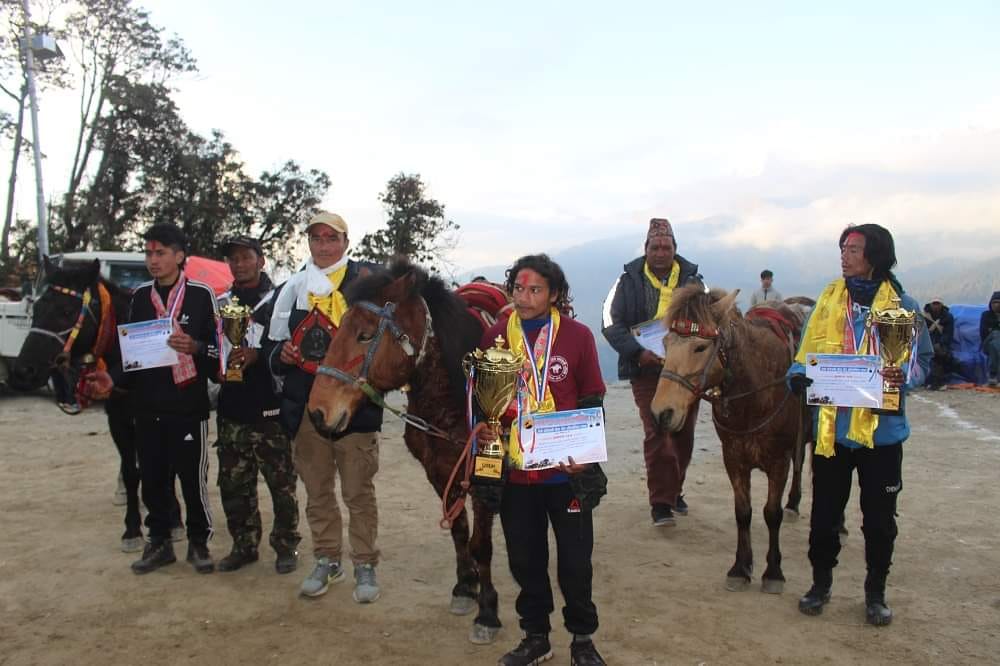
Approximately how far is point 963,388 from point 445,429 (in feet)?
48.5

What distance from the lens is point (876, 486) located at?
3920mm

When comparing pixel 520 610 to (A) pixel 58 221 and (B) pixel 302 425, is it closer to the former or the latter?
(B) pixel 302 425

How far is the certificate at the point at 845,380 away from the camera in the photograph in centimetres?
377

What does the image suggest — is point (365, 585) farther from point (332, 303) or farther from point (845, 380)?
point (845, 380)

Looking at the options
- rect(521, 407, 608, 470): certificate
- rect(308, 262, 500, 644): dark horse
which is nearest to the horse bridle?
rect(308, 262, 500, 644): dark horse

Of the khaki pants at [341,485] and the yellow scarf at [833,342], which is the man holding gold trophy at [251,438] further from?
the yellow scarf at [833,342]

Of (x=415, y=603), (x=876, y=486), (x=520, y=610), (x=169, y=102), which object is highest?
(x=169, y=102)

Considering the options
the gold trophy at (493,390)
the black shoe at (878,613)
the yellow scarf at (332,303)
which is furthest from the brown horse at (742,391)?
the yellow scarf at (332,303)

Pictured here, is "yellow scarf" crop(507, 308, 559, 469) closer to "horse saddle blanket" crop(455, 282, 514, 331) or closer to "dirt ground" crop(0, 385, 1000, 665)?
"horse saddle blanket" crop(455, 282, 514, 331)

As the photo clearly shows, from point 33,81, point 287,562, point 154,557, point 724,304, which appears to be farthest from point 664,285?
point 33,81

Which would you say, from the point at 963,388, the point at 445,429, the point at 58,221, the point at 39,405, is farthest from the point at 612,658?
the point at 58,221

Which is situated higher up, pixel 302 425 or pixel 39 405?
pixel 302 425

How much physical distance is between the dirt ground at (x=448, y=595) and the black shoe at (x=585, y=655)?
0.28 metres

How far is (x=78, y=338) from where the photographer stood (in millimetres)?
4871
